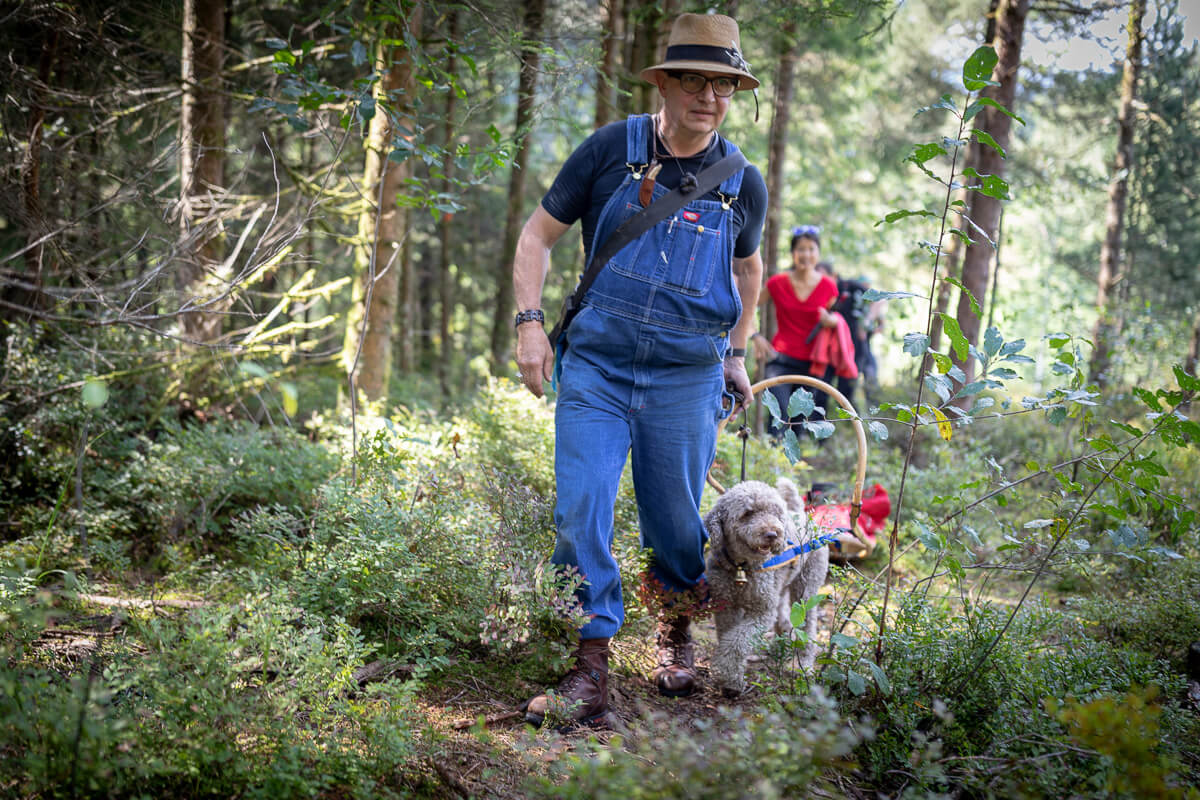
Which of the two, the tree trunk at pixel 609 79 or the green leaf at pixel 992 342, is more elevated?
the tree trunk at pixel 609 79

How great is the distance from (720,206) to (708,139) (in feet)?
1.06

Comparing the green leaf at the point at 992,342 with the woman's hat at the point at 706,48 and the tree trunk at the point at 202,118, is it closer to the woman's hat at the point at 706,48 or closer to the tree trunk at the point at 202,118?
the woman's hat at the point at 706,48

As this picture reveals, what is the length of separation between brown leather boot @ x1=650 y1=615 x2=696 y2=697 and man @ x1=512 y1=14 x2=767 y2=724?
0.5 inches

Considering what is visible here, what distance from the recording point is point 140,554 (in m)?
4.87

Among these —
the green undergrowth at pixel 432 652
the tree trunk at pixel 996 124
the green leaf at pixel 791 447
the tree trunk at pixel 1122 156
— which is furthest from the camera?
the tree trunk at pixel 1122 156

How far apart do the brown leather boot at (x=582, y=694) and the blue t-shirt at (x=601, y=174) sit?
182 centimetres

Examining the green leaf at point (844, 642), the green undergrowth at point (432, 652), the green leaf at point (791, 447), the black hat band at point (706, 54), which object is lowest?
the green undergrowth at point (432, 652)

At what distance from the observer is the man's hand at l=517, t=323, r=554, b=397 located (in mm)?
3557

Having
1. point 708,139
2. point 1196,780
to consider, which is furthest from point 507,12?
point 1196,780

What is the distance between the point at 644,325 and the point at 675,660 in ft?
5.52

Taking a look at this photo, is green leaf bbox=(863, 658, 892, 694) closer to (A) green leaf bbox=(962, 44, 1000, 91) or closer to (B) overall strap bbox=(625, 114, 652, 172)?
(A) green leaf bbox=(962, 44, 1000, 91)

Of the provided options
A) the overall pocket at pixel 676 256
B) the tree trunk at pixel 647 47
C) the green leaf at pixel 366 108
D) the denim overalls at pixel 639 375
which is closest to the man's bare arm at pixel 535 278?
the denim overalls at pixel 639 375

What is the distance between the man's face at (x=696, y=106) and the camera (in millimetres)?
3566

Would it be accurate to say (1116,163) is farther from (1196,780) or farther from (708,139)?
(1196,780)
